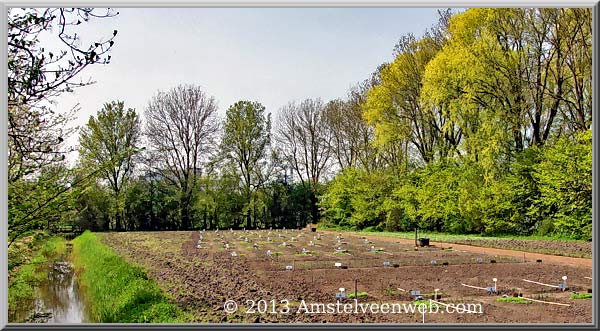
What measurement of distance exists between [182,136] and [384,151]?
803 cm

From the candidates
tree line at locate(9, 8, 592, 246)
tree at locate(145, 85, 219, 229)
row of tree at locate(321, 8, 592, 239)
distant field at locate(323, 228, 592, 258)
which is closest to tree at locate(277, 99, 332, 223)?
tree line at locate(9, 8, 592, 246)

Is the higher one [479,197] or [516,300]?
[479,197]

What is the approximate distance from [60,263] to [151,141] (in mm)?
4136

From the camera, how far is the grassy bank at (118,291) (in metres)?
5.49

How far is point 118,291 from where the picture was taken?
6.89m

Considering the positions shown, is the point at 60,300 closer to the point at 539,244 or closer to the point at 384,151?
the point at 539,244

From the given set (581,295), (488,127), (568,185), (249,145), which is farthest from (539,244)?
(249,145)

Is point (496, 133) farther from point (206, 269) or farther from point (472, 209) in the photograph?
point (206, 269)

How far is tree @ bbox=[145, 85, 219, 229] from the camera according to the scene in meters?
13.6

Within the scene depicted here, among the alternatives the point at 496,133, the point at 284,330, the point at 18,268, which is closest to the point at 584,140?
the point at 496,133

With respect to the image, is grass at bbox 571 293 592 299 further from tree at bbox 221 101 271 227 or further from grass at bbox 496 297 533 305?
tree at bbox 221 101 271 227

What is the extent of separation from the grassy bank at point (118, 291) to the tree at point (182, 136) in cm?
308

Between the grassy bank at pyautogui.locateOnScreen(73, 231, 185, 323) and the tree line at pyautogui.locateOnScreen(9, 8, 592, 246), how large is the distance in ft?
2.70

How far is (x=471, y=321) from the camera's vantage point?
4805 millimetres
